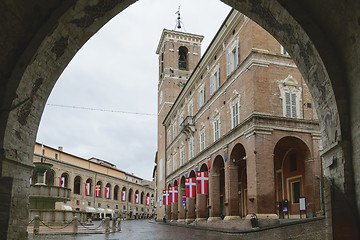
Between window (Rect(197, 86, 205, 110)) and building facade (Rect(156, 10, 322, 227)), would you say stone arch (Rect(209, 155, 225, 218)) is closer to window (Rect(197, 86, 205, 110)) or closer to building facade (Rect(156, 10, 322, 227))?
building facade (Rect(156, 10, 322, 227))

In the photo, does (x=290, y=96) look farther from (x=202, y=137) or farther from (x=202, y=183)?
(x=202, y=137)

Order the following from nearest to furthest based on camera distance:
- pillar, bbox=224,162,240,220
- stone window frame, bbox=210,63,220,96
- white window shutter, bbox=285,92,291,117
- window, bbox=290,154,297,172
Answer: white window shutter, bbox=285,92,291,117
pillar, bbox=224,162,240,220
window, bbox=290,154,297,172
stone window frame, bbox=210,63,220,96

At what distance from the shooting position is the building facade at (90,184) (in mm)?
60344

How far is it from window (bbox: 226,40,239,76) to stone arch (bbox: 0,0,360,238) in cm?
1744

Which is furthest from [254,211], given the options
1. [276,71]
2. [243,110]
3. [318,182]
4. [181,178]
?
[181,178]

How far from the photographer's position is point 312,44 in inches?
343

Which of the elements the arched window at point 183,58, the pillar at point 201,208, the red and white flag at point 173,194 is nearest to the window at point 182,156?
the red and white flag at point 173,194

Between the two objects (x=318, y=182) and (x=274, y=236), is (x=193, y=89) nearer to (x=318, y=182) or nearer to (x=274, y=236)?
(x=318, y=182)

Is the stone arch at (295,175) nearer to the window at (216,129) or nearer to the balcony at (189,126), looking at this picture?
the window at (216,129)

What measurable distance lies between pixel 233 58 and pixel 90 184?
53.7 metres

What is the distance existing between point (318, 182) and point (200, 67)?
15.8 meters

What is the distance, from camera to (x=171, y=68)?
57.7m

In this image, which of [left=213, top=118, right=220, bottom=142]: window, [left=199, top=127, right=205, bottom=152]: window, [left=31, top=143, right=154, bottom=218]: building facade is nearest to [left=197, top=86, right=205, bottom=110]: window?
[left=199, top=127, right=205, bottom=152]: window

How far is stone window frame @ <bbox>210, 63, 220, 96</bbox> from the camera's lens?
101 feet
